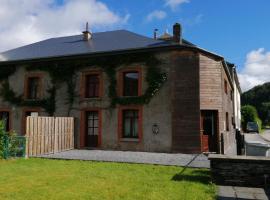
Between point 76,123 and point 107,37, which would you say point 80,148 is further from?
point 107,37

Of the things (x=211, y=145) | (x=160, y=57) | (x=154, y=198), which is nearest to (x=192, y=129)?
(x=211, y=145)

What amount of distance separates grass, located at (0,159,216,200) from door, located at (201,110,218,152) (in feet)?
21.0

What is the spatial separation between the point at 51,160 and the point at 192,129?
7.67 m

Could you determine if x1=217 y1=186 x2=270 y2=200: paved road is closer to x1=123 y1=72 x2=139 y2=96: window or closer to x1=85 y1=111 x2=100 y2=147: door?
x1=123 y1=72 x2=139 y2=96: window

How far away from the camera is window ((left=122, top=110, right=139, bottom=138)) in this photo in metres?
17.8

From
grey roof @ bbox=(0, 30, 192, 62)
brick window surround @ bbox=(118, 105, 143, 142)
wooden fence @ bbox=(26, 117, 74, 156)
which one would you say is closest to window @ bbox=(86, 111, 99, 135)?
wooden fence @ bbox=(26, 117, 74, 156)

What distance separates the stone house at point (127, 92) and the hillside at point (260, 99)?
80.0 metres

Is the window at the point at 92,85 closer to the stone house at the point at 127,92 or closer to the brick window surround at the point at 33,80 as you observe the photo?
the stone house at the point at 127,92

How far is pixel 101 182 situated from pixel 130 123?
9624 mm

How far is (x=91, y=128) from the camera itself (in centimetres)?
1906

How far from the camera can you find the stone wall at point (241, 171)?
25.6 ft

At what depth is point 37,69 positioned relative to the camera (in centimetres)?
2048

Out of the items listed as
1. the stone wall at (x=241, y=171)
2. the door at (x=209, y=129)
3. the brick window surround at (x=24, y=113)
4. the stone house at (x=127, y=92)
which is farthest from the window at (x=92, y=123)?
the stone wall at (x=241, y=171)

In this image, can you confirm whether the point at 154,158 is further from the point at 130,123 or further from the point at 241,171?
the point at 241,171
